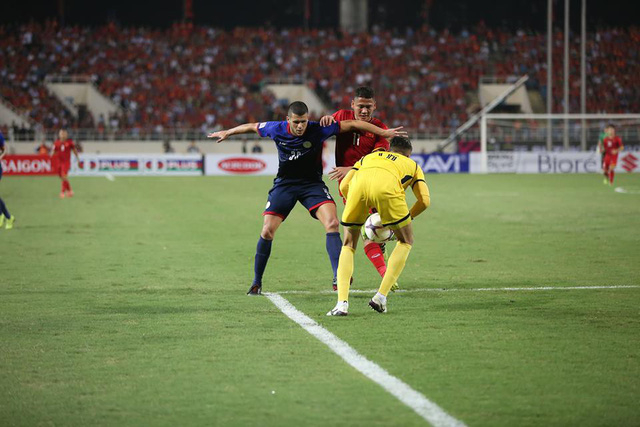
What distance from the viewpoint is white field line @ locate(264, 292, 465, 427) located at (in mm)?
4625

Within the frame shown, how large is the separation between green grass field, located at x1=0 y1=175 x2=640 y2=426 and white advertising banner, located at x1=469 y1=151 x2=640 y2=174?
2243 cm

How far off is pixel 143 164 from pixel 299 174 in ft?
99.1

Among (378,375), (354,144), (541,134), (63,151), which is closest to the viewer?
(378,375)

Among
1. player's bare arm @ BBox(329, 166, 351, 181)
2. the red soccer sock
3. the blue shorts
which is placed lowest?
the red soccer sock

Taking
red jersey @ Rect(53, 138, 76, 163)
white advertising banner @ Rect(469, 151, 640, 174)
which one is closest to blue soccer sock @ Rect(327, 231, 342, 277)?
red jersey @ Rect(53, 138, 76, 163)

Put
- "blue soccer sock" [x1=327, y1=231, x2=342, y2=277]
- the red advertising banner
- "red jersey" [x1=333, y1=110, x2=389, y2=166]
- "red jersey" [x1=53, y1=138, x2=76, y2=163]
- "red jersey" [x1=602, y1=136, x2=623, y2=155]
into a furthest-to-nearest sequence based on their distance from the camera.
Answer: the red advertising banner
"red jersey" [x1=602, y1=136, x2=623, y2=155]
"red jersey" [x1=53, y1=138, x2=76, y2=163]
"red jersey" [x1=333, y1=110, x2=389, y2=166]
"blue soccer sock" [x1=327, y1=231, x2=342, y2=277]

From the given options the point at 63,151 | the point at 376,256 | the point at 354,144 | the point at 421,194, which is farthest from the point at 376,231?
the point at 63,151

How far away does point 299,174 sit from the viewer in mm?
8625

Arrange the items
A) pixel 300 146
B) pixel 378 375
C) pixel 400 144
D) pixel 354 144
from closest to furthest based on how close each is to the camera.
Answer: pixel 378 375
pixel 400 144
pixel 300 146
pixel 354 144

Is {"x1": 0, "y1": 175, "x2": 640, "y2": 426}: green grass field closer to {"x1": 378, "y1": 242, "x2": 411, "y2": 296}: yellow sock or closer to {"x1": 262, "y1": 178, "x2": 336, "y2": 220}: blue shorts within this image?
{"x1": 378, "y1": 242, "x2": 411, "y2": 296}: yellow sock

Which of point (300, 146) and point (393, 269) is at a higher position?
point (300, 146)

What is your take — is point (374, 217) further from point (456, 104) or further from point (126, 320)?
point (456, 104)

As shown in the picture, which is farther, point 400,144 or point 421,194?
point 400,144

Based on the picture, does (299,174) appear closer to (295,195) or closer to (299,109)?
(295,195)
